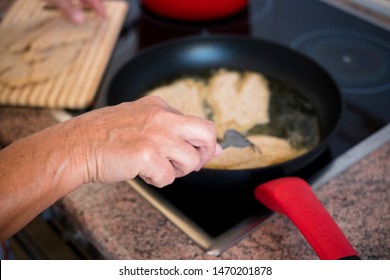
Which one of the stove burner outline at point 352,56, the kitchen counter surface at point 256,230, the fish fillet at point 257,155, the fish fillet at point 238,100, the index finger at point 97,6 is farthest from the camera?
the index finger at point 97,6

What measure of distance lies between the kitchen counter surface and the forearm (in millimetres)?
154

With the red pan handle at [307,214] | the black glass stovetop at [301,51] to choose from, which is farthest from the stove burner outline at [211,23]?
Answer: the red pan handle at [307,214]

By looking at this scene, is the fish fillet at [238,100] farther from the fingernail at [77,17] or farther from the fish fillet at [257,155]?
the fingernail at [77,17]

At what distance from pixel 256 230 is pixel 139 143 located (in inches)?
9.6

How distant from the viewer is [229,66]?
1035mm

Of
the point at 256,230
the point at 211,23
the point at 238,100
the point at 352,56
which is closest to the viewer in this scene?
the point at 256,230

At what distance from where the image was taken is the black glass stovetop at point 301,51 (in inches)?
28.9

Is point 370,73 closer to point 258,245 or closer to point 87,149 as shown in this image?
point 258,245

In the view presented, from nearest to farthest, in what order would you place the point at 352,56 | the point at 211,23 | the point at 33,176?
1. the point at 33,176
2. the point at 352,56
3. the point at 211,23

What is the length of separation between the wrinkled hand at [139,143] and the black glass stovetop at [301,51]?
0.55ft

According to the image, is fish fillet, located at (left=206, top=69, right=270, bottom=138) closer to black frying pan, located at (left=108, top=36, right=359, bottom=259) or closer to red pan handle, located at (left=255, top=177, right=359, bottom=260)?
black frying pan, located at (left=108, top=36, right=359, bottom=259)

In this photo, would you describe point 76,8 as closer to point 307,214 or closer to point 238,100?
point 238,100

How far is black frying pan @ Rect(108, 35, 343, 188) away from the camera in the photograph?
2.95 ft

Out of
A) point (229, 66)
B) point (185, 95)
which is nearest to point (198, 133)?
point (185, 95)
